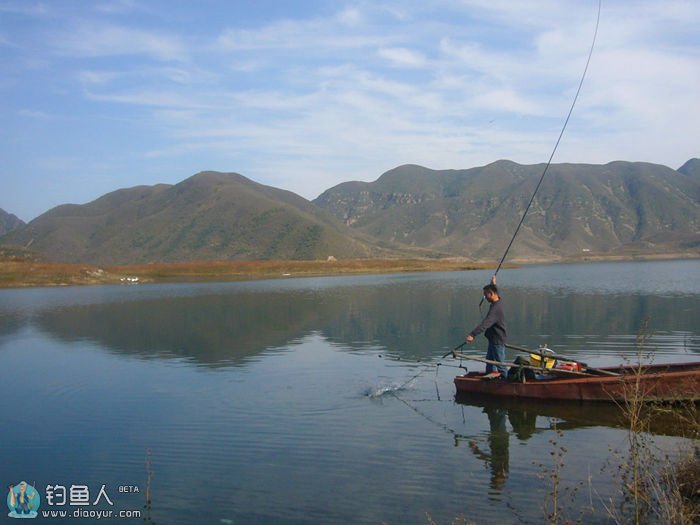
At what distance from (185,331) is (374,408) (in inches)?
807

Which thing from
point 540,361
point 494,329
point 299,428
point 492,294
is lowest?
point 299,428

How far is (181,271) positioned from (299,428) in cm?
10629

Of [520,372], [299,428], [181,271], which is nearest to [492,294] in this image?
[520,372]

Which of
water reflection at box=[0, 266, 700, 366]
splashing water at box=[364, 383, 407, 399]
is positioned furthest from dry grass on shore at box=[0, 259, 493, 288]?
splashing water at box=[364, 383, 407, 399]

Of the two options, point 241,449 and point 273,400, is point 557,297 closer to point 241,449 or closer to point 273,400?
point 273,400

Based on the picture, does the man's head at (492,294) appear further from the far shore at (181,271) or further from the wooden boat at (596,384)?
the far shore at (181,271)

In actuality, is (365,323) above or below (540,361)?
below

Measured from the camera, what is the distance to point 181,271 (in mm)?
116250

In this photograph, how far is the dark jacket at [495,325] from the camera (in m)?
16.3

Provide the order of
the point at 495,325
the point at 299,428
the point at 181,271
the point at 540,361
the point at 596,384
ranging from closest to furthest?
the point at 299,428
the point at 596,384
the point at 540,361
the point at 495,325
the point at 181,271

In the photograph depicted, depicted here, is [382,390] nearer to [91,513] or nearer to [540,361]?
[540,361]

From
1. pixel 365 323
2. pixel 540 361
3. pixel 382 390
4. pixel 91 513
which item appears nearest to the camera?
pixel 91 513

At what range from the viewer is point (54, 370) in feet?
76.4

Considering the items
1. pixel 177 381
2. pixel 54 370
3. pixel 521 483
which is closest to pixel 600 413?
pixel 521 483
